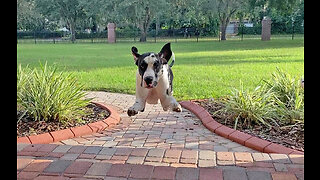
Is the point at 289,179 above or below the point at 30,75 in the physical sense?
below

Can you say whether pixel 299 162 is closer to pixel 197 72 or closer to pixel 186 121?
pixel 186 121

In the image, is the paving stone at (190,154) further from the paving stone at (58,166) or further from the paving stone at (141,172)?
→ the paving stone at (58,166)

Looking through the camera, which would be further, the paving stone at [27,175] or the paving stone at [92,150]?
the paving stone at [92,150]

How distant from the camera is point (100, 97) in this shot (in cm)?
649

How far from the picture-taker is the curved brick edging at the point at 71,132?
12.4 feet

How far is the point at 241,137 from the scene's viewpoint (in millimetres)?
3812

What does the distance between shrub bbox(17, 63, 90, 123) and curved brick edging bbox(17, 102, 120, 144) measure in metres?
Result: 0.35

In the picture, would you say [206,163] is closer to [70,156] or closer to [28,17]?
[70,156]

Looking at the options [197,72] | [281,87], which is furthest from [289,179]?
[197,72]

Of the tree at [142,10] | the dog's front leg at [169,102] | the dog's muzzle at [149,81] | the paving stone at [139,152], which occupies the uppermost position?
the tree at [142,10]

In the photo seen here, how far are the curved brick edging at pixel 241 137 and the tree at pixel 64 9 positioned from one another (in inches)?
1116

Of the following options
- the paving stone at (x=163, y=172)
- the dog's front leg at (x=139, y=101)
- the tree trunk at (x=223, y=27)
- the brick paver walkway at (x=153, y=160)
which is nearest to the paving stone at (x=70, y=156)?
the brick paver walkway at (x=153, y=160)
